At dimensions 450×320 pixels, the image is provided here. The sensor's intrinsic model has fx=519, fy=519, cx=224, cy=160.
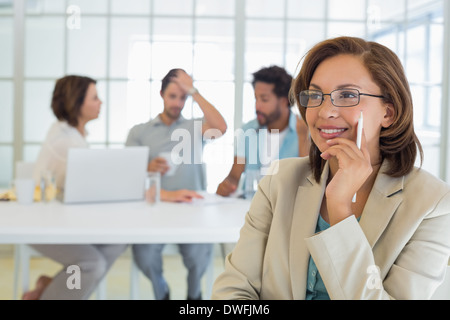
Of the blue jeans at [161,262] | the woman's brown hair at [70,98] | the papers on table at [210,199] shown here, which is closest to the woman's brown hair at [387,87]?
the papers on table at [210,199]

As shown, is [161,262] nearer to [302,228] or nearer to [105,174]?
[105,174]

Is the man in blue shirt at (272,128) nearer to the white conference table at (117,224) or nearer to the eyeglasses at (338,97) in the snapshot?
the white conference table at (117,224)

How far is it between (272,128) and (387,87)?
97 cm

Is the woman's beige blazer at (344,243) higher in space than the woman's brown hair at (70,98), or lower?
lower

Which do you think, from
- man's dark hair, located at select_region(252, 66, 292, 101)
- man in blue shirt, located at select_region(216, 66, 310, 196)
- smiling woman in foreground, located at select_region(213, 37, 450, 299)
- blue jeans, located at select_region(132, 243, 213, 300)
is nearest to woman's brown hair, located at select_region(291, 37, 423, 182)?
smiling woman in foreground, located at select_region(213, 37, 450, 299)

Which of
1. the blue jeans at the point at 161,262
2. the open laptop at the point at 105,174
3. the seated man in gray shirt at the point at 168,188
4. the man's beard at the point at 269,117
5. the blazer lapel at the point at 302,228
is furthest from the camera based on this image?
the blue jeans at the point at 161,262

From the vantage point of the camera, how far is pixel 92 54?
353 centimetres

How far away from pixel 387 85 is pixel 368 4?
308 cm

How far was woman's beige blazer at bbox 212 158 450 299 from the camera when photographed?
2.34ft

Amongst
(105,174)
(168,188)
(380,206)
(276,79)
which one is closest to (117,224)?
(105,174)

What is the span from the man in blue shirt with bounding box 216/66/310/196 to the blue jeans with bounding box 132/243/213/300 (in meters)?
0.51

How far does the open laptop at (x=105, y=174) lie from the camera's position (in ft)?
6.24

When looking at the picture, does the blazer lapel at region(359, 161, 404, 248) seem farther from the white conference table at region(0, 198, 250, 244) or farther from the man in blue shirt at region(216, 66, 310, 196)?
the white conference table at region(0, 198, 250, 244)

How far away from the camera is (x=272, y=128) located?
1.73m
